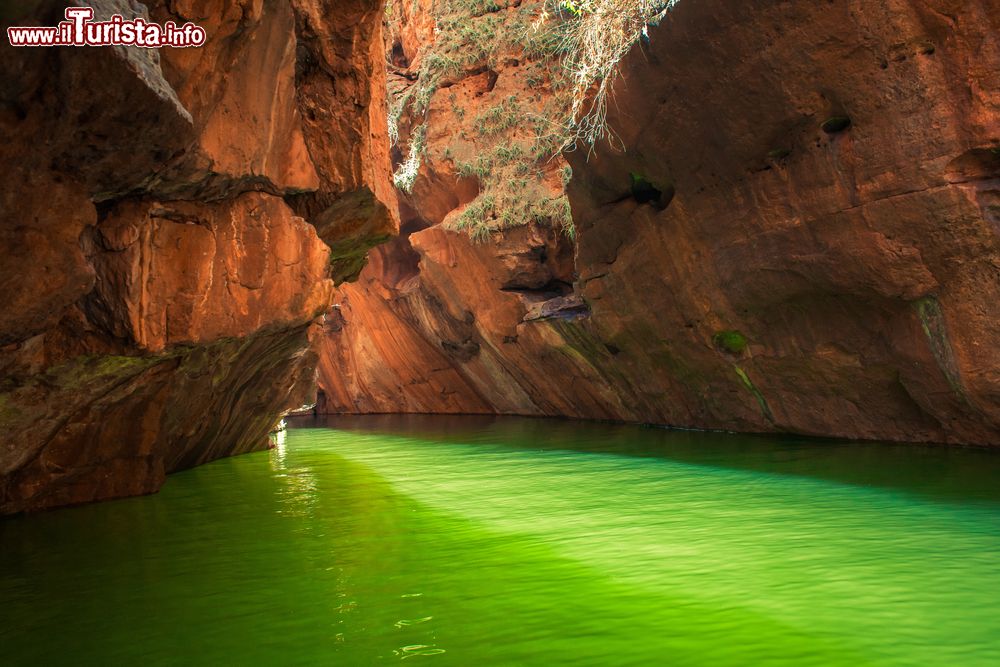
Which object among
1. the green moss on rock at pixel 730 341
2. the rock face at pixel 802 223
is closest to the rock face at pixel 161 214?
the rock face at pixel 802 223

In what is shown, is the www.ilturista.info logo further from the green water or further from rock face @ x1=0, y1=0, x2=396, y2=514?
the green water

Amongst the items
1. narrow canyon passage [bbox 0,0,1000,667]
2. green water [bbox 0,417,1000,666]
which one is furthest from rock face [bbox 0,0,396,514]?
green water [bbox 0,417,1000,666]

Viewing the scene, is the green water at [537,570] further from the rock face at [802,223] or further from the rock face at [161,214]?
the rock face at [802,223]

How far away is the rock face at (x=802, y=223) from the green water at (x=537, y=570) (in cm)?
135

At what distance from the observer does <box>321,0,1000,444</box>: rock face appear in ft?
24.6

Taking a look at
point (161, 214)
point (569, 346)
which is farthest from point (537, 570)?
point (569, 346)

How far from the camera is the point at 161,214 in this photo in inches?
224

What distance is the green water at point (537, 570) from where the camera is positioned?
3271 mm

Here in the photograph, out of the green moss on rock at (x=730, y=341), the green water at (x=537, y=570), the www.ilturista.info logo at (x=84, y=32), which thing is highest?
the www.ilturista.info logo at (x=84, y=32)

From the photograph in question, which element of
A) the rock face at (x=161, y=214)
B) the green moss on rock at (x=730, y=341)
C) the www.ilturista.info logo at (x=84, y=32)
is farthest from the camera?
the green moss on rock at (x=730, y=341)

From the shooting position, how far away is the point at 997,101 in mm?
7172

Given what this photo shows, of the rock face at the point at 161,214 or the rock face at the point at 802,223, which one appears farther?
the rock face at the point at 802,223

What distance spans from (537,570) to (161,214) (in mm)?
3396

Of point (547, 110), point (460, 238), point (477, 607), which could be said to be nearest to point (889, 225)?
point (477, 607)
